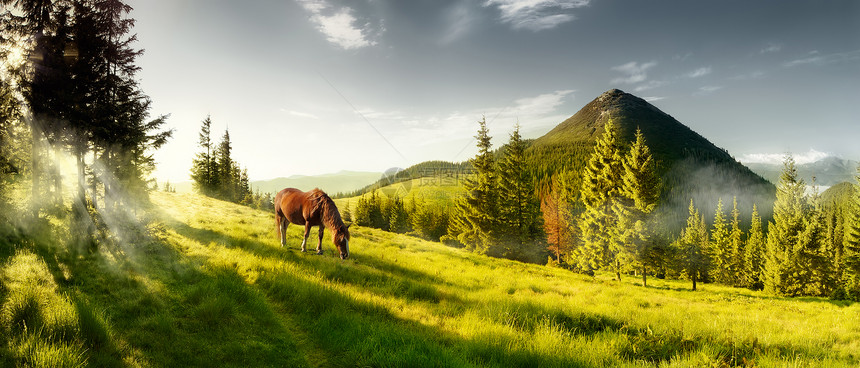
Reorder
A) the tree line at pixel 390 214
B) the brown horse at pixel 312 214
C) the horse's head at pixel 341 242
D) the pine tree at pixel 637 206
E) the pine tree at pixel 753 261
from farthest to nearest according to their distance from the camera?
the tree line at pixel 390 214
the pine tree at pixel 753 261
the pine tree at pixel 637 206
the brown horse at pixel 312 214
the horse's head at pixel 341 242

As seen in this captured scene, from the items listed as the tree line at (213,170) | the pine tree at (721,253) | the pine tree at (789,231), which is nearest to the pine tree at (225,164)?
the tree line at (213,170)

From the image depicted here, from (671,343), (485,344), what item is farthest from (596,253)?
(485,344)

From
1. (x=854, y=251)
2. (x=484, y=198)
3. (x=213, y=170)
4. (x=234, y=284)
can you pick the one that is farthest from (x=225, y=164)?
(x=854, y=251)

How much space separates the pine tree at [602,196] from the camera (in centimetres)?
2656

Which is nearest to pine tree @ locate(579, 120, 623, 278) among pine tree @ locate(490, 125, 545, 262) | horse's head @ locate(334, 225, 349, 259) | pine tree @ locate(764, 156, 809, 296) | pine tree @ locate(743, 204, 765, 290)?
pine tree @ locate(490, 125, 545, 262)

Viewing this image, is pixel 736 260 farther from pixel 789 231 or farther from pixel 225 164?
pixel 225 164

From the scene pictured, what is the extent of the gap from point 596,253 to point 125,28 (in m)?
36.0

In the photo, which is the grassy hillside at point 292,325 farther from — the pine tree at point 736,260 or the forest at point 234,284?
the pine tree at point 736,260

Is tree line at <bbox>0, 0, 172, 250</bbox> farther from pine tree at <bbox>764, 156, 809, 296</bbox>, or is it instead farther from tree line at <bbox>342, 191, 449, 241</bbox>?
tree line at <bbox>342, 191, 449, 241</bbox>

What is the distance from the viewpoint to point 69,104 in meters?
12.8

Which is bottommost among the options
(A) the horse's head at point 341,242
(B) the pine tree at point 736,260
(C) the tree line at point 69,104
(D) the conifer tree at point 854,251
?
(B) the pine tree at point 736,260

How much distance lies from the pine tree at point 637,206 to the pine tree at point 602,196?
806 millimetres

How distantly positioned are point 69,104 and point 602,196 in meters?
34.0

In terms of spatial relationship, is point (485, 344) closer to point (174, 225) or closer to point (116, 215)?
point (116, 215)
